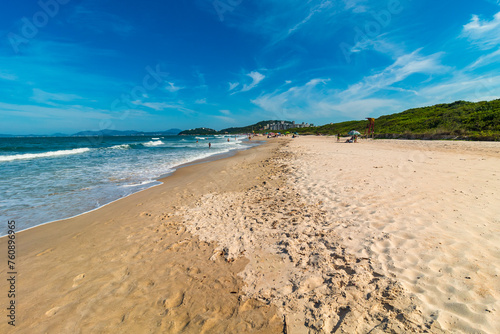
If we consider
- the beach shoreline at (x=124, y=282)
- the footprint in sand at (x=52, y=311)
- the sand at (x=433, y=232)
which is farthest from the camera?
the footprint in sand at (x=52, y=311)

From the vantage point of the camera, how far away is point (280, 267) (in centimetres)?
351

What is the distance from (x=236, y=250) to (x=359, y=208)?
139 inches

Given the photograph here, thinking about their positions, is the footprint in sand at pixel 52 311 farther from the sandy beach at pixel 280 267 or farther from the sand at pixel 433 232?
the sand at pixel 433 232

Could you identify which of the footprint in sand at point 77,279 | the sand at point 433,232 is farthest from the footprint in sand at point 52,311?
the sand at point 433,232

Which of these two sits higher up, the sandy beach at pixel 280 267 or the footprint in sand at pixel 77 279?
the sandy beach at pixel 280 267

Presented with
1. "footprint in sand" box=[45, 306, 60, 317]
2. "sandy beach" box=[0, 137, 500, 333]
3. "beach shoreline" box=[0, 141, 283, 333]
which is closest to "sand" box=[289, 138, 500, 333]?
"sandy beach" box=[0, 137, 500, 333]

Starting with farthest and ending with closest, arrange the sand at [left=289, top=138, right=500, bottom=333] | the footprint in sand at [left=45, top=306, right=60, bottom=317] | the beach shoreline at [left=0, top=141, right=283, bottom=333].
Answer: the footprint in sand at [left=45, top=306, right=60, bottom=317] < the beach shoreline at [left=0, top=141, right=283, bottom=333] < the sand at [left=289, top=138, right=500, bottom=333]

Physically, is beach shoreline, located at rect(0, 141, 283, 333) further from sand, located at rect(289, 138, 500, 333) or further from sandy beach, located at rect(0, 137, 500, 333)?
sand, located at rect(289, 138, 500, 333)

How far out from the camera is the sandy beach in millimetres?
2539

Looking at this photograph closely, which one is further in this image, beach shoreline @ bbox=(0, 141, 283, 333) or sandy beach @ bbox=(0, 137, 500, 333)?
beach shoreline @ bbox=(0, 141, 283, 333)

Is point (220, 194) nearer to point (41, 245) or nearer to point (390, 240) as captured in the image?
point (41, 245)

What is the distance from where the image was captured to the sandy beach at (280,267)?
8.33 feet

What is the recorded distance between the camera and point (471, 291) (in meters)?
2.59

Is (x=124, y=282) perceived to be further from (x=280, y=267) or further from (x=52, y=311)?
(x=280, y=267)
